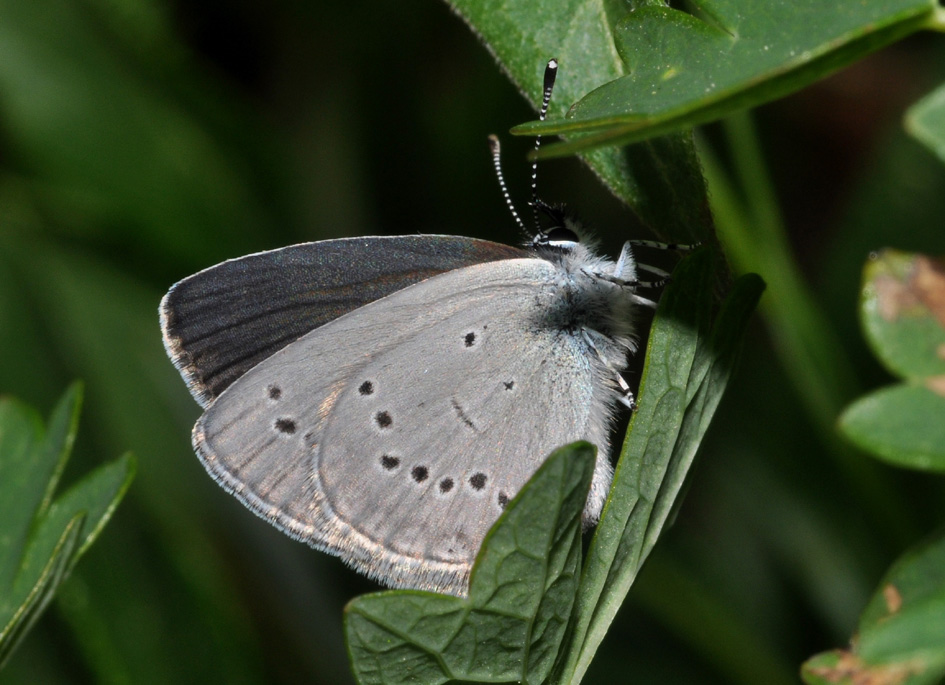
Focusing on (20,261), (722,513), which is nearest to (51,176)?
(20,261)

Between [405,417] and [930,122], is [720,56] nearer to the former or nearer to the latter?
[930,122]

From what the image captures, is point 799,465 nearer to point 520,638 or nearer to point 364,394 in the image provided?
point 364,394

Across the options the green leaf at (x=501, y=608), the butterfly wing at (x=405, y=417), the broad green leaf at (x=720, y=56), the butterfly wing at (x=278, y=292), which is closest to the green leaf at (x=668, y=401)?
the green leaf at (x=501, y=608)

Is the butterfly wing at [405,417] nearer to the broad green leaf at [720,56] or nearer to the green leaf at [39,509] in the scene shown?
the green leaf at [39,509]

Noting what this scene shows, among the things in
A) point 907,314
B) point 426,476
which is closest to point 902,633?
point 907,314

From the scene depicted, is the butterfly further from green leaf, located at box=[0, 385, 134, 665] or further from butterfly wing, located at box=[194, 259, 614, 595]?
green leaf, located at box=[0, 385, 134, 665]

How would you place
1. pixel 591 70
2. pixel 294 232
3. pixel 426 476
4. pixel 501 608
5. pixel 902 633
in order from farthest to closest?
pixel 294 232, pixel 426 476, pixel 591 70, pixel 501 608, pixel 902 633
